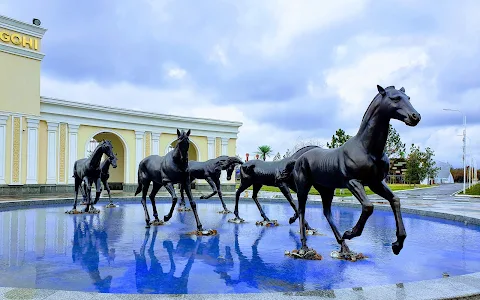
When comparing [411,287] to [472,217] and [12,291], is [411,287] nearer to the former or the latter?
[12,291]

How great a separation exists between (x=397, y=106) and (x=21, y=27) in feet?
85.9

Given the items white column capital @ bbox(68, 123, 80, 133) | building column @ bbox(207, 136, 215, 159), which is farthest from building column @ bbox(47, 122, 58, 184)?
building column @ bbox(207, 136, 215, 159)

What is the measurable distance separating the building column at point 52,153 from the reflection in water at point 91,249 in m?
16.7

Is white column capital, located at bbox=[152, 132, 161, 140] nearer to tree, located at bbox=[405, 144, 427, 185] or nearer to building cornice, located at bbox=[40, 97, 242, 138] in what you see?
building cornice, located at bbox=[40, 97, 242, 138]

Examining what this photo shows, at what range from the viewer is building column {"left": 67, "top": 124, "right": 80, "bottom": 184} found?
2709 cm

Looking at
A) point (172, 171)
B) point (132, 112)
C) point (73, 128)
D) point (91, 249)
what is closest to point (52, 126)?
point (73, 128)

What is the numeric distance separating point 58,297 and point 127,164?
26.9 meters

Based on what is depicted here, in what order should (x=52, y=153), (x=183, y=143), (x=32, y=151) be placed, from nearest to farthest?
1. (x=183, y=143)
2. (x=32, y=151)
3. (x=52, y=153)

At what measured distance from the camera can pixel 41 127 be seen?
26.3 m

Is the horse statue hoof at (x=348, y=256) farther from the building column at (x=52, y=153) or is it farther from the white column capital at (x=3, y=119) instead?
the white column capital at (x=3, y=119)

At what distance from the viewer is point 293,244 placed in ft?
27.0

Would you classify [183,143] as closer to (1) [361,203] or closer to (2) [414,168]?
(1) [361,203]

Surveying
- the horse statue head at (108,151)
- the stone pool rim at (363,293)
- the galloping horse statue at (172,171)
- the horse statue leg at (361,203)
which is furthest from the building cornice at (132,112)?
the horse statue leg at (361,203)

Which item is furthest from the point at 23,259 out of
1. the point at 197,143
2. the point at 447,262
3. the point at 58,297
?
the point at 197,143
